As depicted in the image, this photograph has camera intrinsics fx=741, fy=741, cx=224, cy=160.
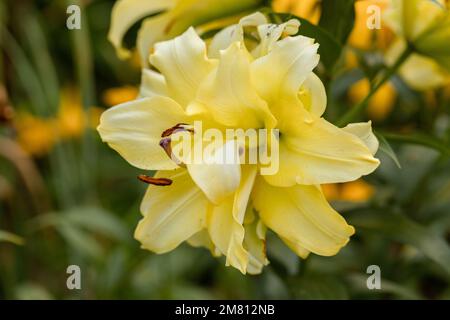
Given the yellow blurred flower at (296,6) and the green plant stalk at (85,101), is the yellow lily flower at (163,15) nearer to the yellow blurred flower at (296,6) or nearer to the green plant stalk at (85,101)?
the yellow blurred flower at (296,6)

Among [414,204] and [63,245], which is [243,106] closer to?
[414,204]

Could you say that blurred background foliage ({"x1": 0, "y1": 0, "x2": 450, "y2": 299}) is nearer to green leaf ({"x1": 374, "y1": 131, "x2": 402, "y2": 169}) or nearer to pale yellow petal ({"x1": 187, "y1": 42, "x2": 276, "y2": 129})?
green leaf ({"x1": 374, "y1": 131, "x2": 402, "y2": 169})

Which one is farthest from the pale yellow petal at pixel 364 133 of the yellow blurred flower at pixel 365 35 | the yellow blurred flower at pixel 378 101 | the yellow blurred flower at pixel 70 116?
the yellow blurred flower at pixel 70 116

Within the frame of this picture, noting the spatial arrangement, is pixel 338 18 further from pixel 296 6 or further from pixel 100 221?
pixel 100 221

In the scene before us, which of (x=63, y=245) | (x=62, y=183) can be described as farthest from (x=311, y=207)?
(x=63, y=245)

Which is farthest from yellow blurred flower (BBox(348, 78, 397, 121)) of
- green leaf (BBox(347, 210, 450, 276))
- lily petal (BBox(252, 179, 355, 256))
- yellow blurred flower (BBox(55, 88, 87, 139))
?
lily petal (BBox(252, 179, 355, 256))

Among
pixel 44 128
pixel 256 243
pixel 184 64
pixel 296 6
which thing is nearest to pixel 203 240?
pixel 256 243
